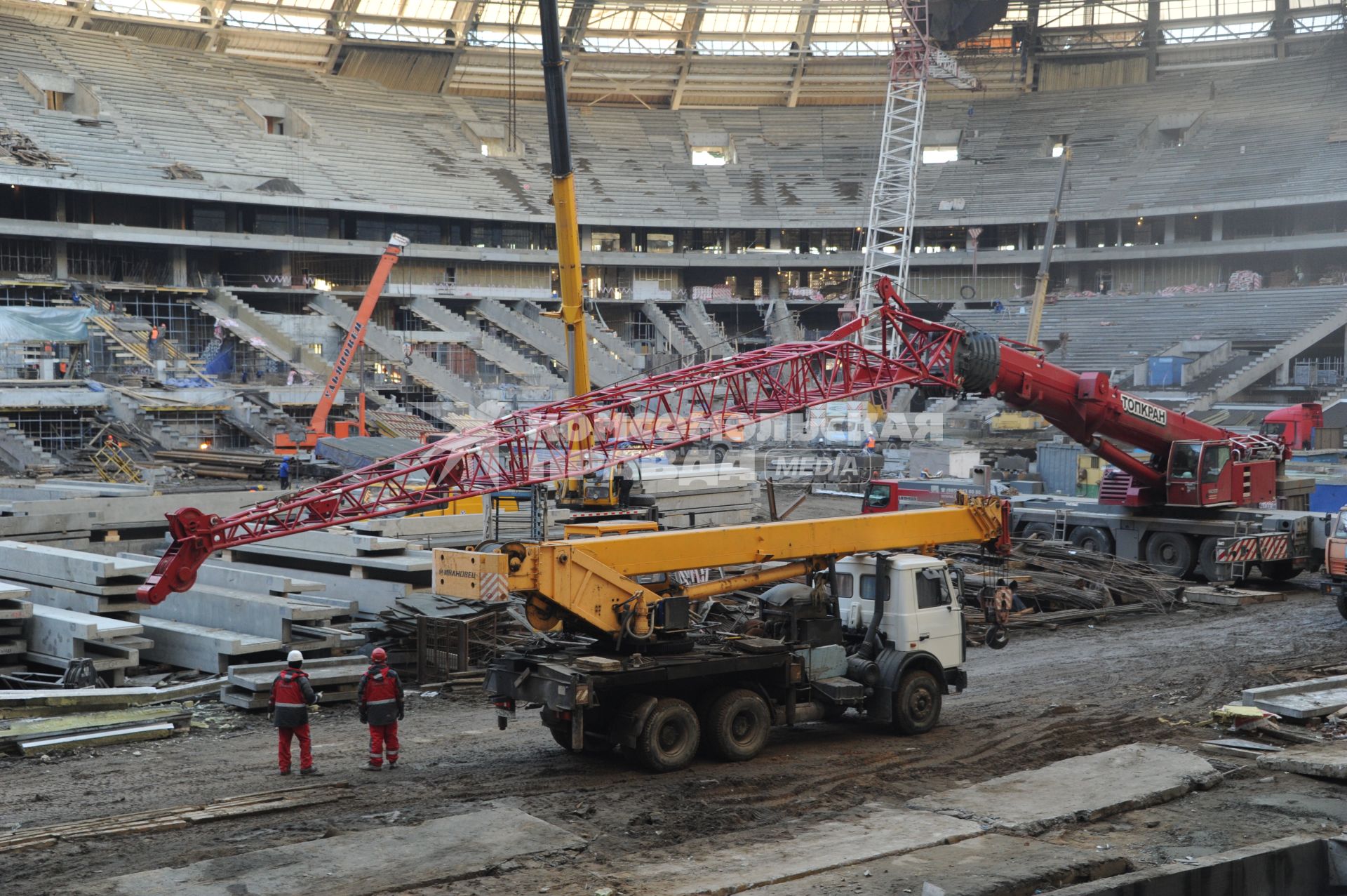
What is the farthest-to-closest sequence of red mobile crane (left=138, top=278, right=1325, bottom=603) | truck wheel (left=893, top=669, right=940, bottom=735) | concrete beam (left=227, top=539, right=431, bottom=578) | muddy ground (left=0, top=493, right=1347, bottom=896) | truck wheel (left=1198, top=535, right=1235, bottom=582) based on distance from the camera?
truck wheel (left=1198, top=535, right=1235, bottom=582) → concrete beam (left=227, top=539, right=431, bottom=578) → red mobile crane (left=138, top=278, right=1325, bottom=603) → truck wheel (left=893, top=669, right=940, bottom=735) → muddy ground (left=0, top=493, right=1347, bottom=896)

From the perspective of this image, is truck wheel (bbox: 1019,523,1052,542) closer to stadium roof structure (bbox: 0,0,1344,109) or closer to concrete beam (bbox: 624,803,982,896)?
concrete beam (bbox: 624,803,982,896)

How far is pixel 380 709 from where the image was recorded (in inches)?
465

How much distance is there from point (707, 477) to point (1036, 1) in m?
53.7

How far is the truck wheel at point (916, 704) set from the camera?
1294 centimetres

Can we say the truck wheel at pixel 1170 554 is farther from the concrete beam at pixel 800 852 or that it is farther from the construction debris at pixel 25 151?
the construction debris at pixel 25 151

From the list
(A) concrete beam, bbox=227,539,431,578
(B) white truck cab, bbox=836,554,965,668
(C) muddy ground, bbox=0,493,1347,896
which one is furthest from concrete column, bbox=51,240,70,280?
(B) white truck cab, bbox=836,554,965,668

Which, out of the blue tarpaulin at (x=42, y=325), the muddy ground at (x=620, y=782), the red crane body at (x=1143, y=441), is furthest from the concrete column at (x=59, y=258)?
the muddy ground at (x=620, y=782)

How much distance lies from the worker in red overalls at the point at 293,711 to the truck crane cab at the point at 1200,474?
57.3ft

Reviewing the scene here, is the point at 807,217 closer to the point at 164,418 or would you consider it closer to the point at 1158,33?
the point at 1158,33

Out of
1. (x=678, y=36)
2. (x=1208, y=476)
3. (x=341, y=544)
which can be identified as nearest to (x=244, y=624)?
(x=341, y=544)

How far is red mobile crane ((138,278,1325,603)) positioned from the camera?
16.0 metres

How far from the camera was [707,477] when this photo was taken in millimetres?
25844

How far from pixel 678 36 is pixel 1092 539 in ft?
169

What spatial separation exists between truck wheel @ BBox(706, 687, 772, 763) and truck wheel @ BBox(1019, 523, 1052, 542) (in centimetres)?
1495
